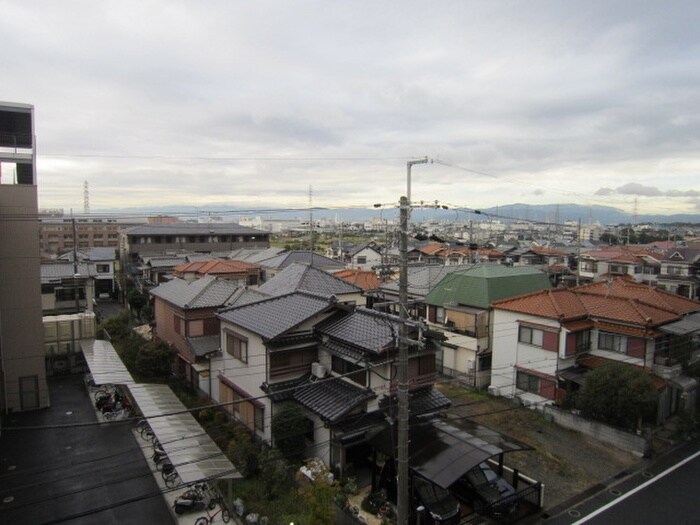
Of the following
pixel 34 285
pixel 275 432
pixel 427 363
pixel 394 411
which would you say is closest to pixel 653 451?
pixel 427 363

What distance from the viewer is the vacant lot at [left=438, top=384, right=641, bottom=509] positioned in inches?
586

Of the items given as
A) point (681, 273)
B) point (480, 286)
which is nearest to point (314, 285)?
point (480, 286)

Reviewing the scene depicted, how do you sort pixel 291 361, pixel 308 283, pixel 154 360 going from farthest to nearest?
pixel 308 283 → pixel 154 360 → pixel 291 361

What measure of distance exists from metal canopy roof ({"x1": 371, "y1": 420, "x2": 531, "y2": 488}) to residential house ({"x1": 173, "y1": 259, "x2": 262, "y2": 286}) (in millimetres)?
23793

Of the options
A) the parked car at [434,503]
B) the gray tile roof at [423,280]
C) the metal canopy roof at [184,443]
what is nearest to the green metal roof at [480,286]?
the gray tile roof at [423,280]

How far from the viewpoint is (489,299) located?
964 inches

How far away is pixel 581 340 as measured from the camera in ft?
67.8

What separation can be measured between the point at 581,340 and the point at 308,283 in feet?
45.3

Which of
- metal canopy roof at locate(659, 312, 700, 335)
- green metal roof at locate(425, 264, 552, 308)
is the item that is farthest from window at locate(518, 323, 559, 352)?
metal canopy roof at locate(659, 312, 700, 335)

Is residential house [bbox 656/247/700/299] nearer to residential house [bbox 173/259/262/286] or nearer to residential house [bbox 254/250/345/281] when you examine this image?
residential house [bbox 254/250/345/281]

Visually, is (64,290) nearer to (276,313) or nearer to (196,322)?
(196,322)

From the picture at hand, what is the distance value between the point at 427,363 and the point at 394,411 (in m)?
2.33

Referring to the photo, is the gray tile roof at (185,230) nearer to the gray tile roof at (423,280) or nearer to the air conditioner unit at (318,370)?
the gray tile roof at (423,280)

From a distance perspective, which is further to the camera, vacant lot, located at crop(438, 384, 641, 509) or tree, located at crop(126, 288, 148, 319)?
tree, located at crop(126, 288, 148, 319)
